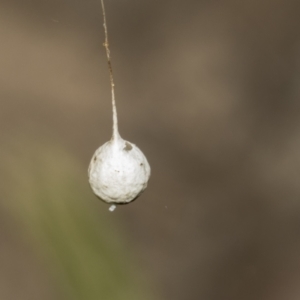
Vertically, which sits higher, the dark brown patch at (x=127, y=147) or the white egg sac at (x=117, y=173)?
the dark brown patch at (x=127, y=147)

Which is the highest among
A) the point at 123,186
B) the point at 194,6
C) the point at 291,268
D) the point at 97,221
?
the point at 194,6

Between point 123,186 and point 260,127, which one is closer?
point 123,186

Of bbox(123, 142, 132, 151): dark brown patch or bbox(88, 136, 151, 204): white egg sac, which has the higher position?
bbox(123, 142, 132, 151): dark brown patch

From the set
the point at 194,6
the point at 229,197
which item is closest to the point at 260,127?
the point at 229,197

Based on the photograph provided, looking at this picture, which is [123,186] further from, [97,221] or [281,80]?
[281,80]

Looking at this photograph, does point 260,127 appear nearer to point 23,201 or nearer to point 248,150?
point 248,150

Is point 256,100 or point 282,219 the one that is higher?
point 256,100
